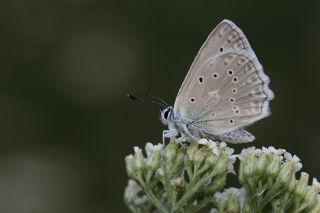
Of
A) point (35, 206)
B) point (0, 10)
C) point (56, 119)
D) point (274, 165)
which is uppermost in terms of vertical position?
point (0, 10)

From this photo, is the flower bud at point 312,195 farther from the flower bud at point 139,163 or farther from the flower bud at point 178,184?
the flower bud at point 139,163

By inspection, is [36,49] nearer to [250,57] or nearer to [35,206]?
[35,206]

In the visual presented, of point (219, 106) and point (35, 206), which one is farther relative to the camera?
point (35, 206)

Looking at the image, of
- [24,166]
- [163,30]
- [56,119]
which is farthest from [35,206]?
[163,30]

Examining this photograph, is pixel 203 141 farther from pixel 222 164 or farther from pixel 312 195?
pixel 312 195

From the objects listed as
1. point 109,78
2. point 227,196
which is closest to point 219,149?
point 227,196

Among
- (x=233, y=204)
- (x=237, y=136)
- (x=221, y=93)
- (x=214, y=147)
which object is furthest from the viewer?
(x=221, y=93)
